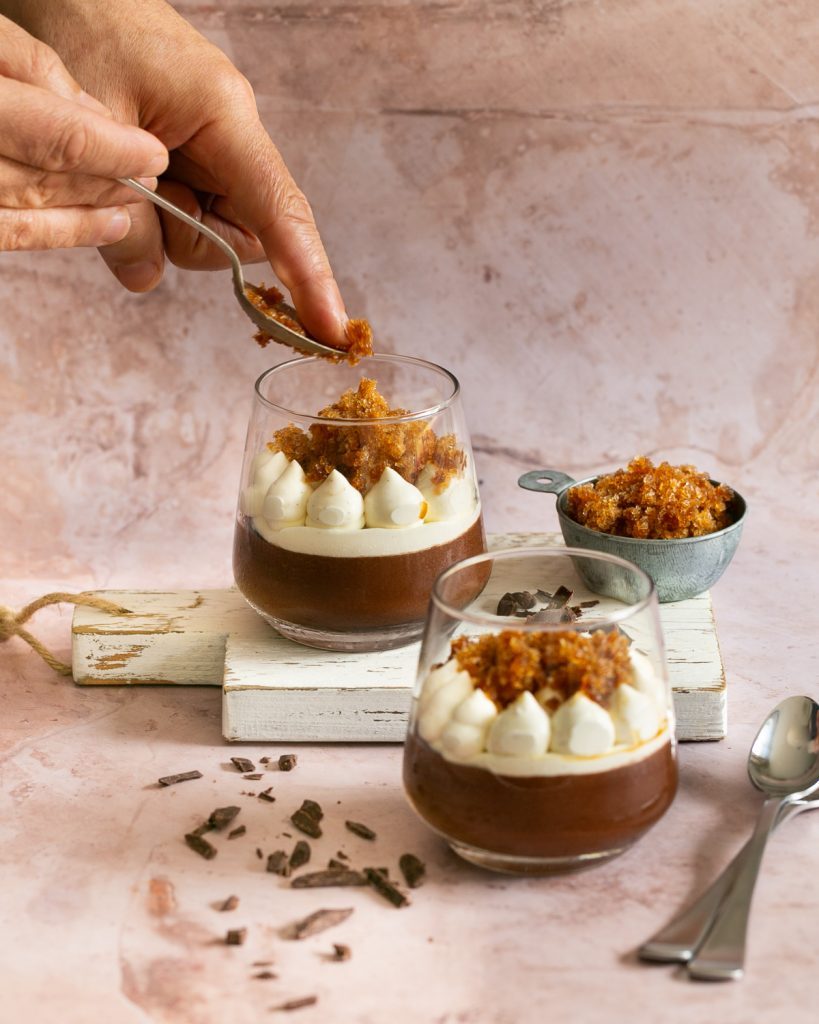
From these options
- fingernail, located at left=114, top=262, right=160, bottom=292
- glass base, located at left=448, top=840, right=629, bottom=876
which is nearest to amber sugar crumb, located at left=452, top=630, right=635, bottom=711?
glass base, located at left=448, top=840, right=629, bottom=876

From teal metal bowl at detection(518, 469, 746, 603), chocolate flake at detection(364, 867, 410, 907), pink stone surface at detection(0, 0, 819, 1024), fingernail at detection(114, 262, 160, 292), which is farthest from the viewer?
pink stone surface at detection(0, 0, 819, 1024)

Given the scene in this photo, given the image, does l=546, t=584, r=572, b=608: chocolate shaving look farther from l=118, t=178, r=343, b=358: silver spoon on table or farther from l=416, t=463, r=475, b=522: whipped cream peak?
l=118, t=178, r=343, b=358: silver spoon on table

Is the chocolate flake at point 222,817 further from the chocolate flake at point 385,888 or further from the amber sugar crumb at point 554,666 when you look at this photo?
the amber sugar crumb at point 554,666

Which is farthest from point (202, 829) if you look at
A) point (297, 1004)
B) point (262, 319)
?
point (262, 319)

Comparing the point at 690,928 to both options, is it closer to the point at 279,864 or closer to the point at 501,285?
the point at 279,864

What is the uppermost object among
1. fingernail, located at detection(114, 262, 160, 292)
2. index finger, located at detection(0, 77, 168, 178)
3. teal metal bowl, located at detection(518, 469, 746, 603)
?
index finger, located at detection(0, 77, 168, 178)

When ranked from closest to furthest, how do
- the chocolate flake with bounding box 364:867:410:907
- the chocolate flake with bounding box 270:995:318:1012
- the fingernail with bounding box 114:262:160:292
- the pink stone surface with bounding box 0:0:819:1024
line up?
1. the chocolate flake with bounding box 270:995:318:1012
2. the chocolate flake with bounding box 364:867:410:907
3. the fingernail with bounding box 114:262:160:292
4. the pink stone surface with bounding box 0:0:819:1024

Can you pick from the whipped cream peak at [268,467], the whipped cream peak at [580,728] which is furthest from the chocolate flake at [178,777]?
the whipped cream peak at [580,728]
